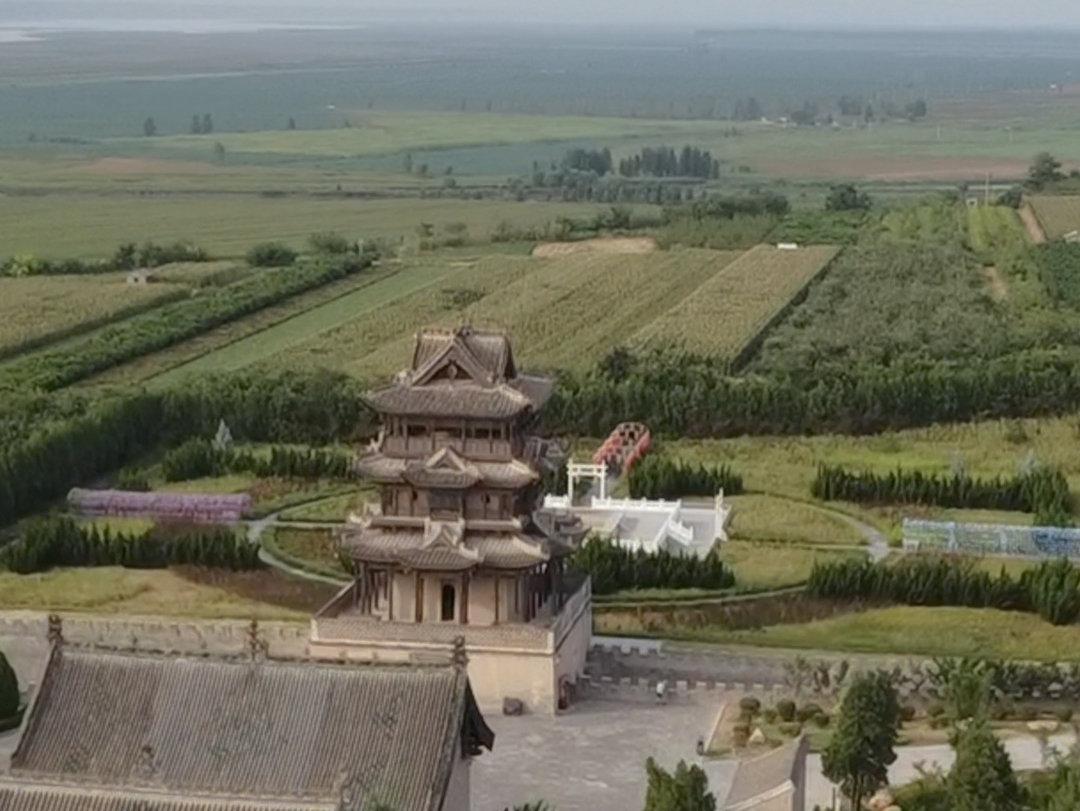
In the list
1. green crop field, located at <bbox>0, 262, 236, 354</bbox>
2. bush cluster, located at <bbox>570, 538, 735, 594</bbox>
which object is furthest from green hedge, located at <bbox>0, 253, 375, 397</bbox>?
bush cluster, located at <bbox>570, 538, 735, 594</bbox>

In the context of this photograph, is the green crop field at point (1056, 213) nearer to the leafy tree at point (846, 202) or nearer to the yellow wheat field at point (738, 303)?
the leafy tree at point (846, 202)

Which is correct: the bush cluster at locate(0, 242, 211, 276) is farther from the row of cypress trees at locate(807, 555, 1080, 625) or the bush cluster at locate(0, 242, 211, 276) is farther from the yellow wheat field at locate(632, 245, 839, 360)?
the row of cypress trees at locate(807, 555, 1080, 625)

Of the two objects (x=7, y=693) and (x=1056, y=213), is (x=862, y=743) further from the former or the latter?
(x=1056, y=213)

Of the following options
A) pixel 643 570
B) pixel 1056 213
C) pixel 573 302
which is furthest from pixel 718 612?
pixel 1056 213

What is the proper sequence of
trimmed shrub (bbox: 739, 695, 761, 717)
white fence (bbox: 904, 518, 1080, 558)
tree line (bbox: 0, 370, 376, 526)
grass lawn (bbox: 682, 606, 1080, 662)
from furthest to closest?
tree line (bbox: 0, 370, 376, 526)
white fence (bbox: 904, 518, 1080, 558)
grass lawn (bbox: 682, 606, 1080, 662)
trimmed shrub (bbox: 739, 695, 761, 717)

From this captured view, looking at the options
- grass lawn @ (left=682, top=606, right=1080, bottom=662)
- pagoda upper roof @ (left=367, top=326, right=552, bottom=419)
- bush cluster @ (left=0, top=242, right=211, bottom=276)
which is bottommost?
bush cluster @ (left=0, top=242, right=211, bottom=276)

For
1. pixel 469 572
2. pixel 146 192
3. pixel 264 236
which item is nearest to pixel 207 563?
pixel 469 572

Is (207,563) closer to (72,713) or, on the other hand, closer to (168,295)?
(72,713)
